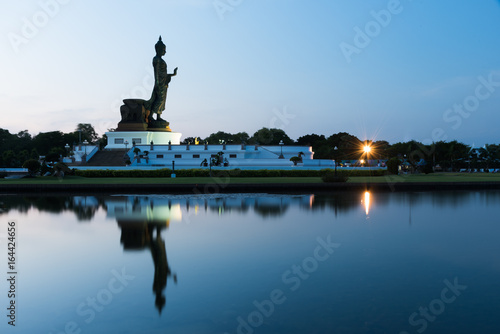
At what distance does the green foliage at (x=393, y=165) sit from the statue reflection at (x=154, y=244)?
28497 mm

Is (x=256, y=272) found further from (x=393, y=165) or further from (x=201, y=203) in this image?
(x=393, y=165)

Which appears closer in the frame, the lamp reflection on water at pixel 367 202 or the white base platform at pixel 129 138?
the lamp reflection on water at pixel 367 202

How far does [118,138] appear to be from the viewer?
5350cm

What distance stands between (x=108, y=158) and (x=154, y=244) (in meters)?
37.6

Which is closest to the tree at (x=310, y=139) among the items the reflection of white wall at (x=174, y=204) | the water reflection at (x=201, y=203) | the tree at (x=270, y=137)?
the tree at (x=270, y=137)

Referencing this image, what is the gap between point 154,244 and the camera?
35.4ft

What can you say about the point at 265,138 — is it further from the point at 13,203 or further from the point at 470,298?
the point at 470,298

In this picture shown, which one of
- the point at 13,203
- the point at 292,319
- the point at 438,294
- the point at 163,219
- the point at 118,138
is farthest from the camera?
the point at 118,138

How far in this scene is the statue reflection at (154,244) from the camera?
738 cm

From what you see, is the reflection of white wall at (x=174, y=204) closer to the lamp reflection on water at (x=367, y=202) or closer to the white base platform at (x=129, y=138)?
the lamp reflection on water at (x=367, y=202)

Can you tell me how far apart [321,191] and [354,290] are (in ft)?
59.8

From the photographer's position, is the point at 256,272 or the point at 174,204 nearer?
the point at 256,272

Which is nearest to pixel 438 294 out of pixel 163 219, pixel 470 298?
pixel 470 298

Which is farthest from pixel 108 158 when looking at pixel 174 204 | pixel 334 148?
pixel 174 204
